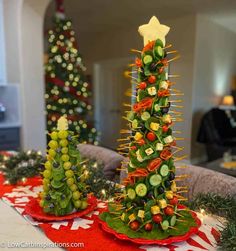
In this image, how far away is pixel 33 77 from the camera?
3.16 metres

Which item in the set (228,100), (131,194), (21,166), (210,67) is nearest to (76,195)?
(131,194)

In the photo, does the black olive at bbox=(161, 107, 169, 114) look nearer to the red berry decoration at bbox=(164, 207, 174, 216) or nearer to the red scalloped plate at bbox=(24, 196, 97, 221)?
the red berry decoration at bbox=(164, 207, 174, 216)

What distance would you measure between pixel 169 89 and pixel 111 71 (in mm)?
5252

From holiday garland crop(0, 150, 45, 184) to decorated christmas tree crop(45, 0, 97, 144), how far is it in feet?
7.38

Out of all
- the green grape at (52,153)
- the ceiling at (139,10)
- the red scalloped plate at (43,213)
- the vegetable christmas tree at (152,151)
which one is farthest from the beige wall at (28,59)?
the vegetable christmas tree at (152,151)

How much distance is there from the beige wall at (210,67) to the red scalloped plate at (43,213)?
3.39m

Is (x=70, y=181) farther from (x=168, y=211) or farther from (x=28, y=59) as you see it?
(x=28, y=59)

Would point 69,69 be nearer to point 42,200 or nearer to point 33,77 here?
point 33,77

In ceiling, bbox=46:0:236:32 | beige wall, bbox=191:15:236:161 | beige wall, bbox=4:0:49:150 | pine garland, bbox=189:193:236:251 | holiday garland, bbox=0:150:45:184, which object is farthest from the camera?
beige wall, bbox=191:15:236:161

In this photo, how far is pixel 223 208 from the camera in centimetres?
97

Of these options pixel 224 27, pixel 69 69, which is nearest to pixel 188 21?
pixel 224 27

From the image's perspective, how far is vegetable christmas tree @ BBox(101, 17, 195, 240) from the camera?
0.83 metres

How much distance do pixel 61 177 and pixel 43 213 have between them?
0.51 ft

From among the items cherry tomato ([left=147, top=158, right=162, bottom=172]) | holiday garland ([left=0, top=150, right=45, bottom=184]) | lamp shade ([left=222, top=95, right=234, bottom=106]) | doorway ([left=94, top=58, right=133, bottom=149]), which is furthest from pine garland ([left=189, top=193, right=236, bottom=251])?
doorway ([left=94, top=58, right=133, bottom=149])
